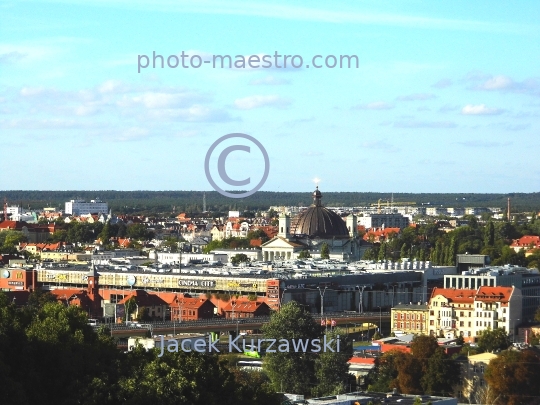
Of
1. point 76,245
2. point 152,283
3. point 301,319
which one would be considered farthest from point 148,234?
point 301,319

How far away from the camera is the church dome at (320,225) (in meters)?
97.5

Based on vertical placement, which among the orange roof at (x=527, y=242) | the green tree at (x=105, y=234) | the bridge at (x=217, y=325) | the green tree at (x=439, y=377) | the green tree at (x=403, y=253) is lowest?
the green tree at (x=439, y=377)

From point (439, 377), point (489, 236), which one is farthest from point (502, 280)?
point (489, 236)

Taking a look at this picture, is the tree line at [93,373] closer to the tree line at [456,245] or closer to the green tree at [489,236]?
the tree line at [456,245]

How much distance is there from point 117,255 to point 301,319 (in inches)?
2350

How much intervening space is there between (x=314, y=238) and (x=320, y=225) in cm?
98

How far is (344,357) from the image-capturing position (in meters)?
40.1

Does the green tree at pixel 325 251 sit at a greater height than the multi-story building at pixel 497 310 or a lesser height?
greater

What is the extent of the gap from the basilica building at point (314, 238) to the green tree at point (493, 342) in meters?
46.9

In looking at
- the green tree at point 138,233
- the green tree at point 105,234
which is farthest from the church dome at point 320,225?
the green tree at point 138,233

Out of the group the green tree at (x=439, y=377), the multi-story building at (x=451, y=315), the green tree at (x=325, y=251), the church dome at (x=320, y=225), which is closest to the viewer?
the green tree at (x=439, y=377)

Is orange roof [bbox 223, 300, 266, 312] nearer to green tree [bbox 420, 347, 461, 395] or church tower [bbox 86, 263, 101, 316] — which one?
church tower [bbox 86, 263, 101, 316]

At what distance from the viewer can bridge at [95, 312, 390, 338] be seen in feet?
170

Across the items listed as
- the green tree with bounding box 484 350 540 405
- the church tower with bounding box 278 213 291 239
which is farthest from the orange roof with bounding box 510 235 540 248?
the green tree with bounding box 484 350 540 405
